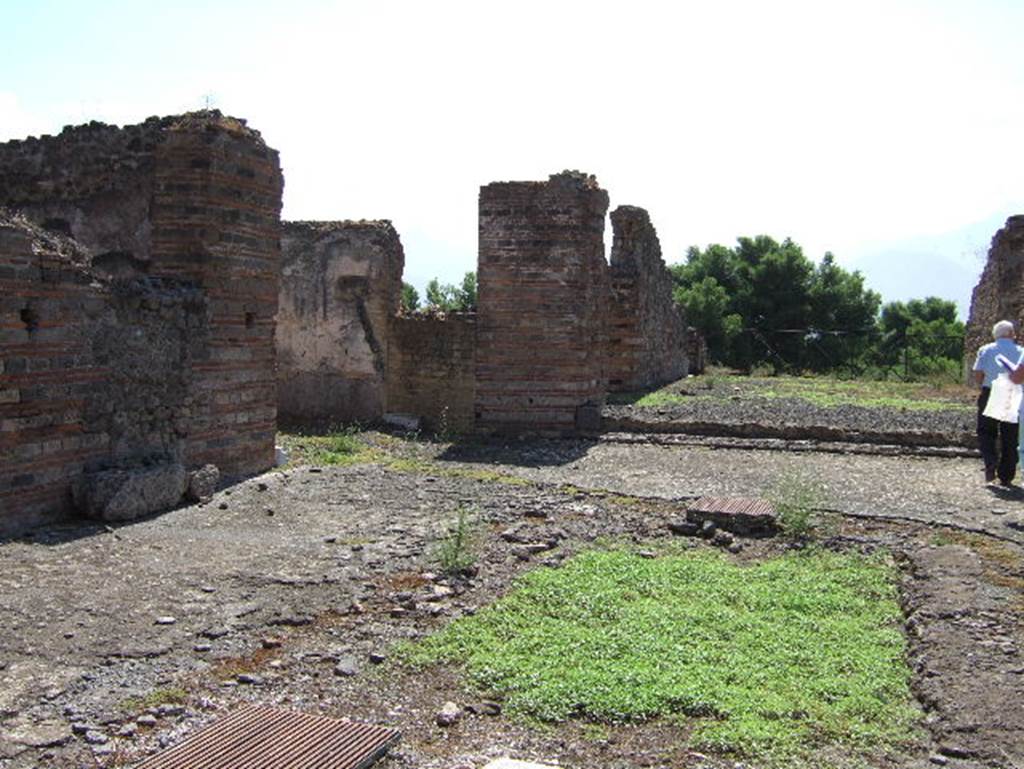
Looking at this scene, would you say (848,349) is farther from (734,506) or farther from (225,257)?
(225,257)

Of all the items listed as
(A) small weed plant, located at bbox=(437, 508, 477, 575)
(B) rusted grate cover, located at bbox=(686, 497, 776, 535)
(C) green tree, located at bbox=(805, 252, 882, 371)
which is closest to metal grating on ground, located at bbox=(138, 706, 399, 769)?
(A) small weed plant, located at bbox=(437, 508, 477, 575)

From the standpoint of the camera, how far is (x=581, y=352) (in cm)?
1138

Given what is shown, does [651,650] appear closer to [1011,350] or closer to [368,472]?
[368,472]

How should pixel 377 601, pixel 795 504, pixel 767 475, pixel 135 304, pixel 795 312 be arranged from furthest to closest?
pixel 795 312
pixel 767 475
pixel 135 304
pixel 795 504
pixel 377 601

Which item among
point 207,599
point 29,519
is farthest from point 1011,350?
point 29,519

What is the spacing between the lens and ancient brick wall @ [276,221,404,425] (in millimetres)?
13555

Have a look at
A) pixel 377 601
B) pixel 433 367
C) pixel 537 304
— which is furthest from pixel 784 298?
pixel 377 601

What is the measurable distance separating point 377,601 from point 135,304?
3.36 meters

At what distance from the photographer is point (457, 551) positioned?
5508 mm

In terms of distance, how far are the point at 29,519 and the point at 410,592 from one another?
8.78 ft

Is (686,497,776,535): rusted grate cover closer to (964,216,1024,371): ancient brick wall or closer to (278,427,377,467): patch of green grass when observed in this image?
(278,427,377,467): patch of green grass

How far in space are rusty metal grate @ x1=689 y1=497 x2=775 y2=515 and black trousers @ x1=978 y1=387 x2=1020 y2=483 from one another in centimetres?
267

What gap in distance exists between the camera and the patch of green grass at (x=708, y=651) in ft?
12.1

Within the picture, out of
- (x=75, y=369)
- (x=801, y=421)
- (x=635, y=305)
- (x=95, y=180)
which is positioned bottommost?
(x=801, y=421)
